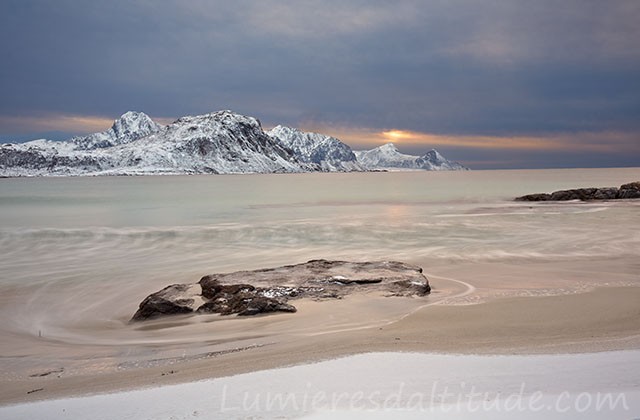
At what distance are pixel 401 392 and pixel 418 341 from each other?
Answer: 2020 mm

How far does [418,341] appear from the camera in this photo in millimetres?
5961

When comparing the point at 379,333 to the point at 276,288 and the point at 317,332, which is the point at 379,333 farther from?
the point at 276,288

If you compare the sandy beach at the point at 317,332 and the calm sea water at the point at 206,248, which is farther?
the calm sea water at the point at 206,248

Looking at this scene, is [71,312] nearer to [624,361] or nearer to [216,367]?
[216,367]

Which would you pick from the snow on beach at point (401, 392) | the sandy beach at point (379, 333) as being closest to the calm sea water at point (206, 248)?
Answer: the sandy beach at point (379, 333)

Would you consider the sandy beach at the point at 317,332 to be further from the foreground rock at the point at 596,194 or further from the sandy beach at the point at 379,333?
the foreground rock at the point at 596,194

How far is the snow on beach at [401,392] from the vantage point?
364cm

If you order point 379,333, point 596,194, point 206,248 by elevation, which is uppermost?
point 596,194

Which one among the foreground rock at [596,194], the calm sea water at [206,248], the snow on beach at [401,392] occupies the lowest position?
the calm sea water at [206,248]

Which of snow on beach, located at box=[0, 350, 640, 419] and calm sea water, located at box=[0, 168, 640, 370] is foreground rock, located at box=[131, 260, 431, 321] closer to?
calm sea water, located at box=[0, 168, 640, 370]

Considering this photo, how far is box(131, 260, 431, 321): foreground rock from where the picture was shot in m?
8.41

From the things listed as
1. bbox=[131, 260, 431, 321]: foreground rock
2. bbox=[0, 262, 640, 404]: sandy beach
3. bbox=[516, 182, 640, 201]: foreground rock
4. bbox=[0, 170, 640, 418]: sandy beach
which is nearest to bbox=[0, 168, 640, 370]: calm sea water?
bbox=[0, 170, 640, 418]: sandy beach

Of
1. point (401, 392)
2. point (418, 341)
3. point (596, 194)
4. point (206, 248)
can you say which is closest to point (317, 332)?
point (418, 341)

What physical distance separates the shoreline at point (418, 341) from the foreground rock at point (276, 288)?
701 millimetres
